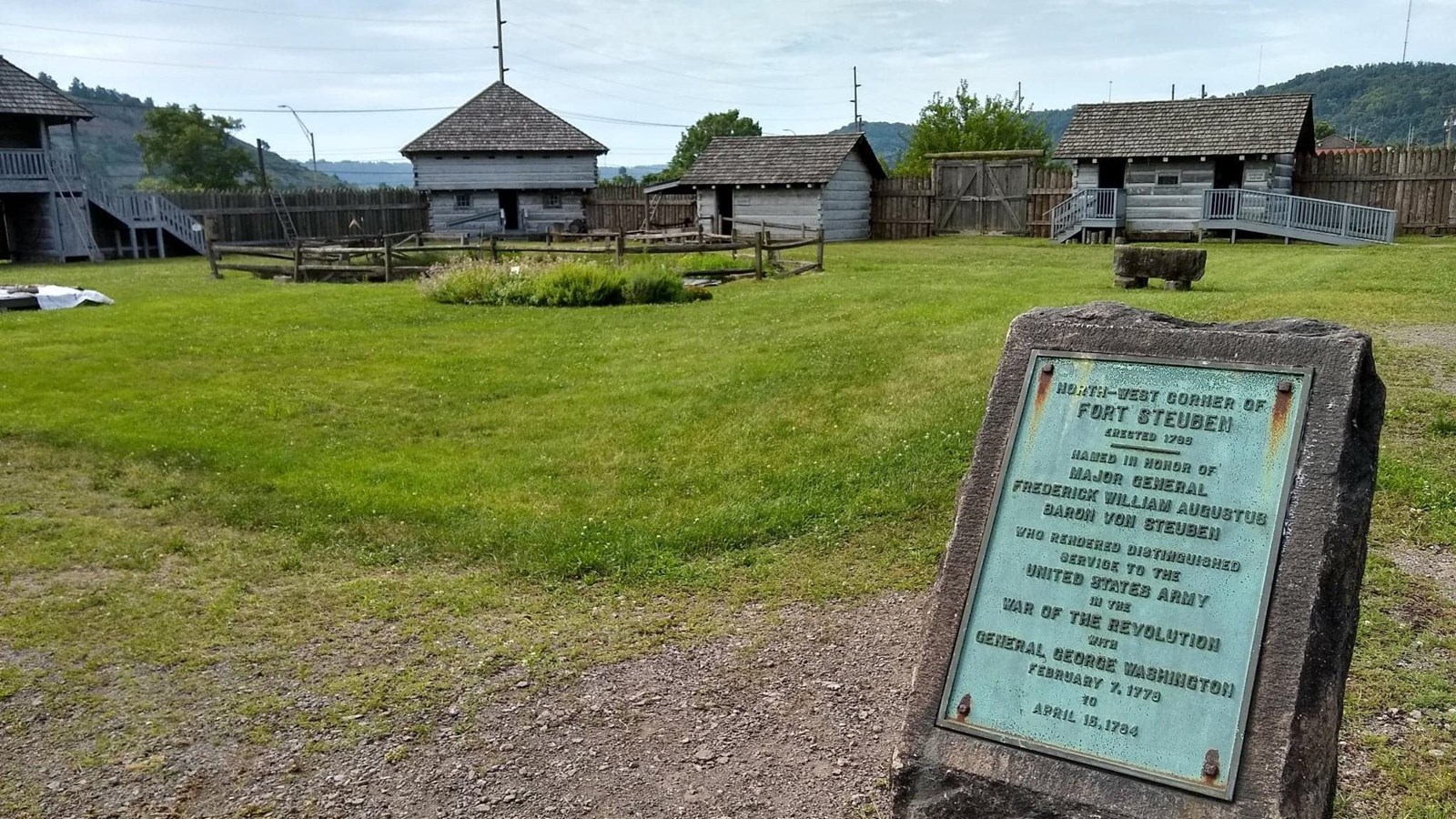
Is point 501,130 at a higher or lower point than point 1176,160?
higher

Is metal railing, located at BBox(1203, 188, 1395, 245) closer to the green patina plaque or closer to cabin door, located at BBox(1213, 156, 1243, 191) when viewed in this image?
cabin door, located at BBox(1213, 156, 1243, 191)

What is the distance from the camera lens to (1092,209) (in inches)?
1332

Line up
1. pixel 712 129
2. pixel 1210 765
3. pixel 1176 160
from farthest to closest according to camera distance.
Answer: pixel 712 129
pixel 1176 160
pixel 1210 765

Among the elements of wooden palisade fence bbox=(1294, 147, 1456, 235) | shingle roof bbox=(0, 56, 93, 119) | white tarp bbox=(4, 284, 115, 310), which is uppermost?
shingle roof bbox=(0, 56, 93, 119)

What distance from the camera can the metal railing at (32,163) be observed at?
107ft

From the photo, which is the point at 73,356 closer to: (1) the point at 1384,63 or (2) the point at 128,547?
(2) the point at 128,547

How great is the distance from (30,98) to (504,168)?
1672 cm

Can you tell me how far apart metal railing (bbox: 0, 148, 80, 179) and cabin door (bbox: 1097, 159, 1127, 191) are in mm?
32711

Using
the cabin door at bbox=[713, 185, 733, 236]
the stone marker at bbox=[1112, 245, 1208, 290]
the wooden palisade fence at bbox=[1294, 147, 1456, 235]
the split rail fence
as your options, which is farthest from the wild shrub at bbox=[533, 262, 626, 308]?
the wooden palisade fence at bbox=[1294, 147, 1456, 235]

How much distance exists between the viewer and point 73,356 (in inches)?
548

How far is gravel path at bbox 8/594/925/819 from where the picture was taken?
4453 millimetres

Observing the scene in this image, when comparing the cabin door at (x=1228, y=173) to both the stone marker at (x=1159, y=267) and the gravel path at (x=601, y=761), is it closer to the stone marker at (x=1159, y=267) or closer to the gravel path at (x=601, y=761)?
the stone marker at (x=1159, y=267)

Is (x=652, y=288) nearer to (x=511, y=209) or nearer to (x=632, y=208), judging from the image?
(x=632, y=208)

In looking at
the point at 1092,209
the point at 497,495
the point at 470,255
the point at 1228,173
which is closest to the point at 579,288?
the point at 470,255
